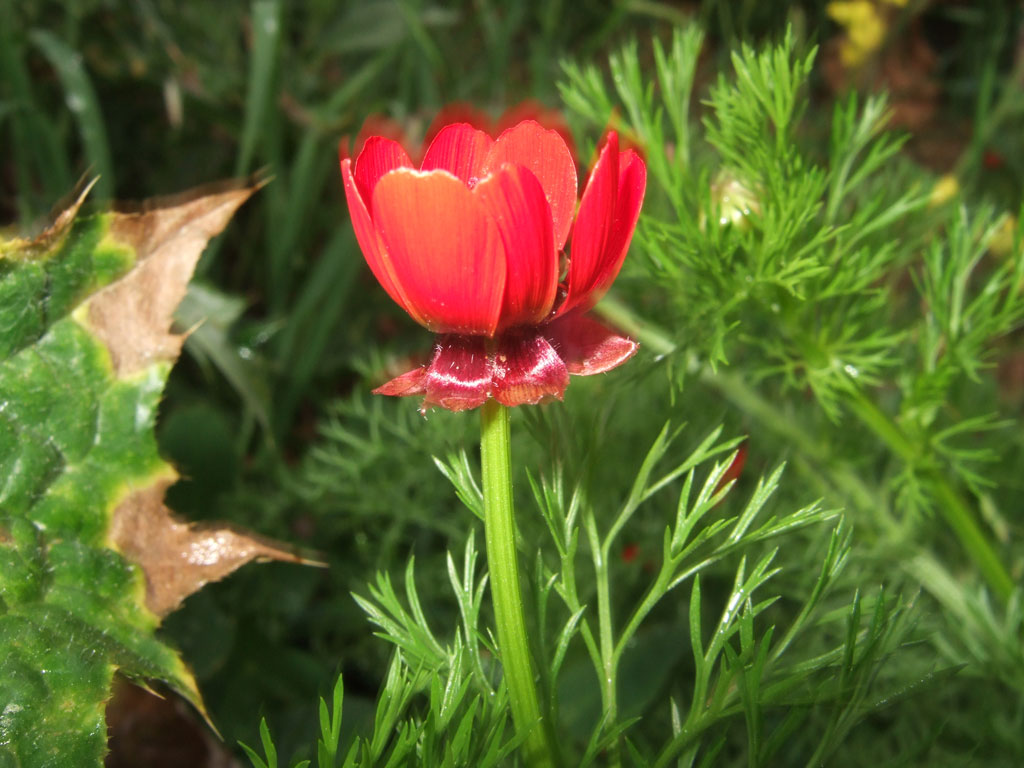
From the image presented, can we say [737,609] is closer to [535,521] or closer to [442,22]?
[535,521]

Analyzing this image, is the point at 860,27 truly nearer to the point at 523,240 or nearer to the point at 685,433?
the point at 685,433

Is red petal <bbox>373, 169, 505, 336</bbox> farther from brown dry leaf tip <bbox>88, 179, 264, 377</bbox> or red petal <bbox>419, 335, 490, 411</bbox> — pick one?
brown dry leaf tip <bbox>88, 179, 264, 377</bbox>

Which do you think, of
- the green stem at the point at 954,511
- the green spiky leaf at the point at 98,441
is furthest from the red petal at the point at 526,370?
the green stem at the point at 954,511

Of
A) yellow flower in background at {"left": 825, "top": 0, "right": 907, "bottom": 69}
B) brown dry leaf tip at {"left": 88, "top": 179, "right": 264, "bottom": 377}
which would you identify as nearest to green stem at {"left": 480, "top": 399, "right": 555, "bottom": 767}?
brown dry leaf tip at {"left": 88, "top": 179, "right": 264, "bottom": 377}

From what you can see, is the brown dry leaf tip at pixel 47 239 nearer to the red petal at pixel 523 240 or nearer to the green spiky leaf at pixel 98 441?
the green spiky leaf at pixel 98 441

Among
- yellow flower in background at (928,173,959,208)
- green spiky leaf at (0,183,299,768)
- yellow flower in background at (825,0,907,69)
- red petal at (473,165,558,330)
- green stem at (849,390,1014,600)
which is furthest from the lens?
yellow flower in background at (825,0,907,69)

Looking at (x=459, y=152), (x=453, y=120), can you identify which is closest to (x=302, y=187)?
(x=453, y=120)
